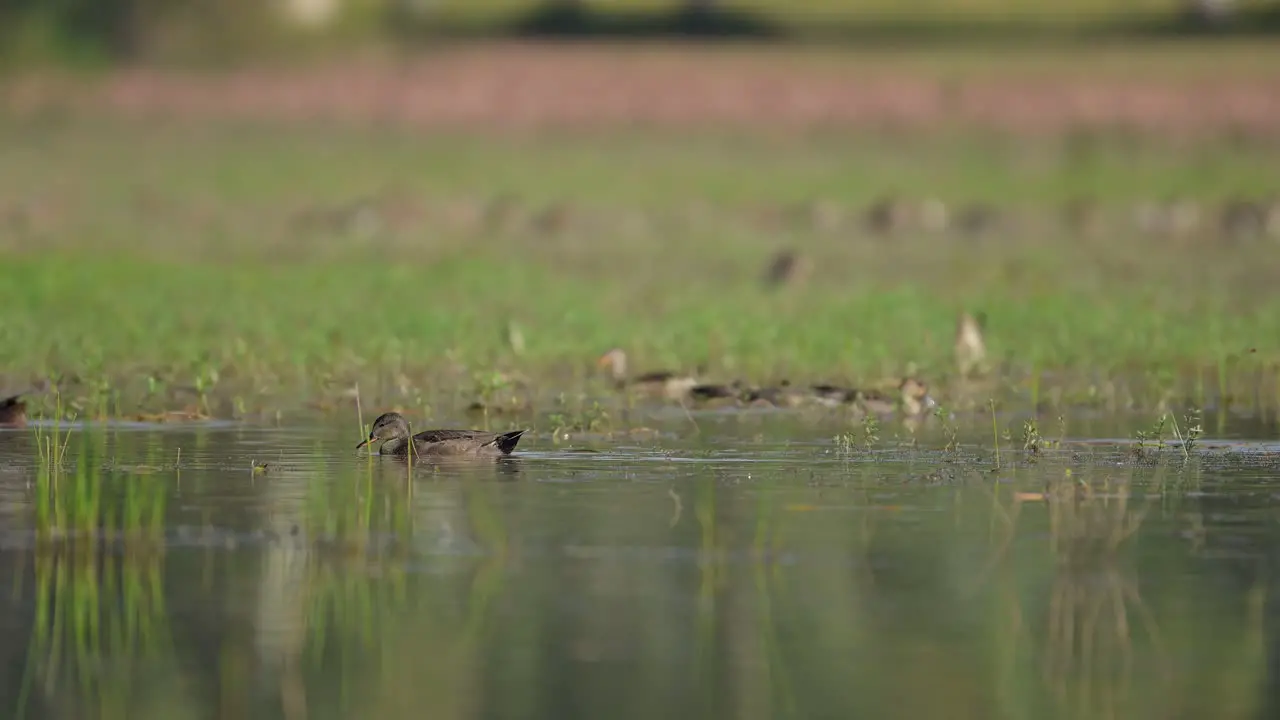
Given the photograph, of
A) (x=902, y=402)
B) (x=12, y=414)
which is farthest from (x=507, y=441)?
(x=902, y=402)

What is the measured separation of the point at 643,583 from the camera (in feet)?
32.0

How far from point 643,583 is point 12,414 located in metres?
6.02

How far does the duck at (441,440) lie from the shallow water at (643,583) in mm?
149

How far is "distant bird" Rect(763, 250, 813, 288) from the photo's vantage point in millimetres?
27516

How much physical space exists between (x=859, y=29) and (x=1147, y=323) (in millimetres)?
20366

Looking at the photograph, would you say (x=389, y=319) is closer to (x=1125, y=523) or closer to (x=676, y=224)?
(x=1125, y=523)

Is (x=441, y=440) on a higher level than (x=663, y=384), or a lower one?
lower

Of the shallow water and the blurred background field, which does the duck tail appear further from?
the blurred background field

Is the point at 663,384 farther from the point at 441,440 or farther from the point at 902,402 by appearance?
the point at 441,440

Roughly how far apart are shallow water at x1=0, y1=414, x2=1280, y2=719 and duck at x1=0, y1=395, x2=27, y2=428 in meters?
0.86

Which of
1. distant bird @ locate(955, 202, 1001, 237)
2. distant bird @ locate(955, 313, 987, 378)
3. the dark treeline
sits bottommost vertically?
distant bird @ locate(955, 313, 987, 378)

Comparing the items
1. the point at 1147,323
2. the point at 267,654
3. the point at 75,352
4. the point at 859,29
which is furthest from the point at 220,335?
the point at 859,29

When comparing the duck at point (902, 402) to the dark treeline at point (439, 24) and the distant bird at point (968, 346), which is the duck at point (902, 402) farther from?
the dark treeline at point (439, 24)

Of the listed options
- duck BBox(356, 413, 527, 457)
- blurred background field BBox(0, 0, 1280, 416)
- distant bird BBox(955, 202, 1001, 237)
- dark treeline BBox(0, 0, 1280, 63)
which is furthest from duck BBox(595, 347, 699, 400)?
distant bird BBox(955, 202, 1001, 237)
